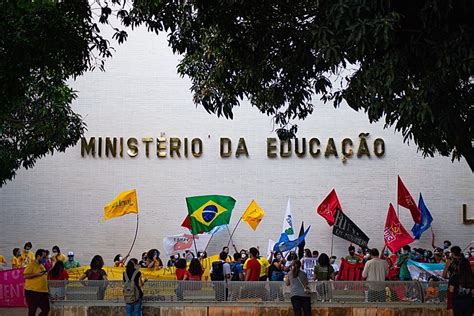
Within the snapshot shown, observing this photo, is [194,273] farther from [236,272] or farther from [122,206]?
[122,206]

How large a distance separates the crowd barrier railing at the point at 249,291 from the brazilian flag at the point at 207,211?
22.5 ft

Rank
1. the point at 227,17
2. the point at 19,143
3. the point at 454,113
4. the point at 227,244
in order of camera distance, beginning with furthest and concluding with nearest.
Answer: the point at 227,244, the point at 19,143, the point at 227,17, the point at 454,113

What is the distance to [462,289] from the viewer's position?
47.2 feet

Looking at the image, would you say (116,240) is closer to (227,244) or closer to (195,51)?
(227,244)

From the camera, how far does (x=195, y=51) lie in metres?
14.7

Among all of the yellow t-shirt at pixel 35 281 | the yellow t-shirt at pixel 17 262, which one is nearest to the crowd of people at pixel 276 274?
the yellow t-shirt at pixel 35 281

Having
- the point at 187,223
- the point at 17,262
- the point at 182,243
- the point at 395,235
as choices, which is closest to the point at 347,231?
the point at 395,235

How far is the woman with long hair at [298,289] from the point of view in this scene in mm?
15796

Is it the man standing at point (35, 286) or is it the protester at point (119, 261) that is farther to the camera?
the protester at point (119, 261)

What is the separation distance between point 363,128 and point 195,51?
13810mm

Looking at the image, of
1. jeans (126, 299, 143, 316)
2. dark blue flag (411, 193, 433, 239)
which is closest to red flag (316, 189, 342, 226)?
dark blue flag (411, 193, 433, 239)

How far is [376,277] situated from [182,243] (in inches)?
A: 412

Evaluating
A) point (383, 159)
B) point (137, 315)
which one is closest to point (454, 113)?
point (137, 315)

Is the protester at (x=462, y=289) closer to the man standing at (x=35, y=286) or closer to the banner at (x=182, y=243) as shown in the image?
the man standing at (x=35, y=286)
